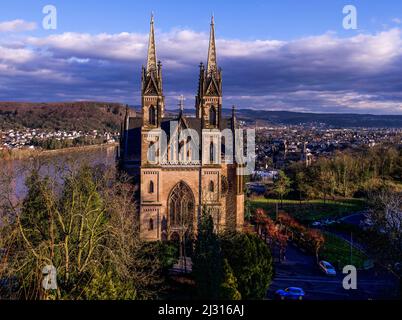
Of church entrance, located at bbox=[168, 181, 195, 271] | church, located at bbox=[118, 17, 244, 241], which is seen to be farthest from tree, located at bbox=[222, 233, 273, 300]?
church entrance, located at bbox=[168, 181, 195, 271]

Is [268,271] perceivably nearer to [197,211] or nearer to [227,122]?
[197,211]

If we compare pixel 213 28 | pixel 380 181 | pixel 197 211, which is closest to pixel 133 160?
pixel 197 211

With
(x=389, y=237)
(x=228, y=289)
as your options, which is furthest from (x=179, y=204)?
(x=389, y=237)

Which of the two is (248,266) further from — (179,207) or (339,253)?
(339,253)

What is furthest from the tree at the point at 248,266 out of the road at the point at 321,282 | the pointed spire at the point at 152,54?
the pointed spire at the point at 152,54

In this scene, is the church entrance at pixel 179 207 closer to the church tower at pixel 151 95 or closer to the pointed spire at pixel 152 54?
the church tower at pixel 151 95

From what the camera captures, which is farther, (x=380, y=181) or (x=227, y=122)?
(x=380, y=181)
